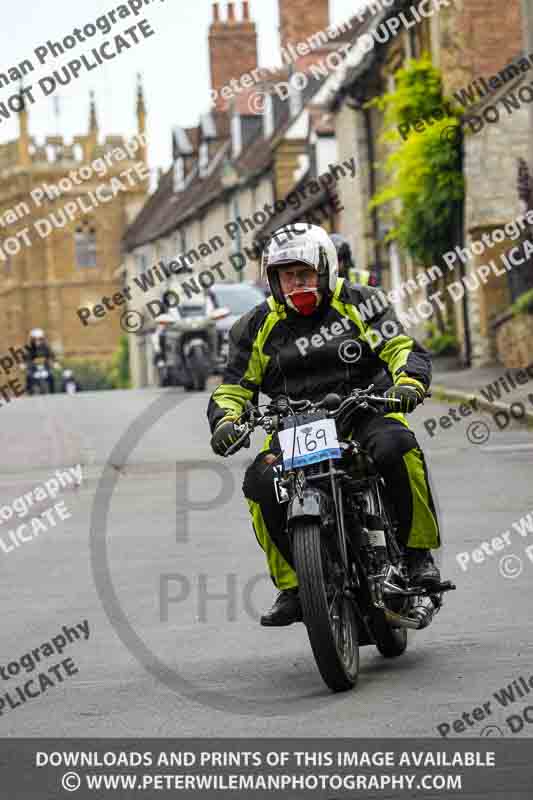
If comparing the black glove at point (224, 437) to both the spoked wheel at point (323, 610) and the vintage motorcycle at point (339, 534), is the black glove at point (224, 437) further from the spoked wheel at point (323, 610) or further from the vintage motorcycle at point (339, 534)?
the spoked wheel at point (323, 610)

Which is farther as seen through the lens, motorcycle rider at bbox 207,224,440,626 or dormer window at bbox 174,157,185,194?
dormer window at bbox 174,157,185,194

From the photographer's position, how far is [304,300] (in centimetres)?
717

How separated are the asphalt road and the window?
91.6 m

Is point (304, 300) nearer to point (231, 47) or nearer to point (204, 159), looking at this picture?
point (231, 47)

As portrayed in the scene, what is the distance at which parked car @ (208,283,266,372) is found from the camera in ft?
113

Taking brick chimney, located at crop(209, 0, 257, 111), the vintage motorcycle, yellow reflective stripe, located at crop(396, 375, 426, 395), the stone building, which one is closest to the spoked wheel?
the vintage motorcycle

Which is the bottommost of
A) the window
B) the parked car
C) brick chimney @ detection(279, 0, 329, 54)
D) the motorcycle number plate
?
the motorcycle number plate

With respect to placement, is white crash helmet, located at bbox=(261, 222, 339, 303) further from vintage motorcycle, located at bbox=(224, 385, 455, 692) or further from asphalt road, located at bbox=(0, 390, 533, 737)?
asphalt road, located at bbox=(0, 390, 533, 737)

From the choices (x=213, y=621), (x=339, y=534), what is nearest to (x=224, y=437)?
(x=339, y=534)

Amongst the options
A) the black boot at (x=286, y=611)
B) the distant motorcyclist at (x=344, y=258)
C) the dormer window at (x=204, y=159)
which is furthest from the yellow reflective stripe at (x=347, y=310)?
the dormer window at (x=204, y=159)

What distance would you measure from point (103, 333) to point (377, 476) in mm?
101036

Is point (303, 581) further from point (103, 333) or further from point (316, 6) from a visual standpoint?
point (103, 333)

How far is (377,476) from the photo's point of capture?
281 inches

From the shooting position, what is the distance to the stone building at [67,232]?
10691 cm
